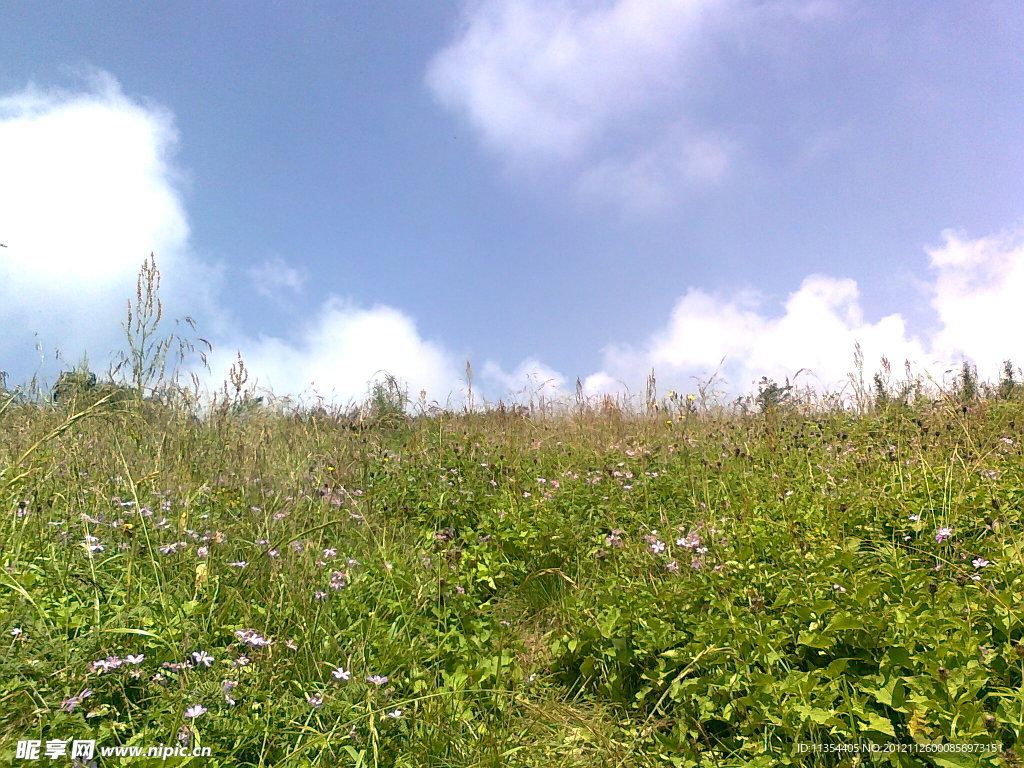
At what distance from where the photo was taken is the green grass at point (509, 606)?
2.17 metres

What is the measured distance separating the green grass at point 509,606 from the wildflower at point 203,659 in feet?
0.14

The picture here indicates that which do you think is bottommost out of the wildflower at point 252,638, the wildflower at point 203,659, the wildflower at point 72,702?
the wildflower at point 72,702

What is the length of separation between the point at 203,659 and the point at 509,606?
5.94 feet

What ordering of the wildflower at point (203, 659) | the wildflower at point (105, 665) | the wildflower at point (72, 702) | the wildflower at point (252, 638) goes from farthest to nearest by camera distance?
the wildflower at point (252, 638), the wildflower at point (203, 659), the wildflower at point (105, 665), the wildflower at point (72, 702)

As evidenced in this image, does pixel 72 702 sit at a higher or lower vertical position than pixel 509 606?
lower

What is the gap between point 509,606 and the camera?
365cm

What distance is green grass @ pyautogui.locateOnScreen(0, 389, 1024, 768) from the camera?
217 cm

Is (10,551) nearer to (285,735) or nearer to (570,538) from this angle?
(285,735)

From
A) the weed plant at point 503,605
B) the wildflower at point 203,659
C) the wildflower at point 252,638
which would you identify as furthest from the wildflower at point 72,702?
the wildflower at point 252,638

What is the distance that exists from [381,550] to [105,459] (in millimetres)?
2092

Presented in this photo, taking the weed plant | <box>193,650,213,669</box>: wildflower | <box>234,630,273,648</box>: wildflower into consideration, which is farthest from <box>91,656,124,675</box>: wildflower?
<box>234,630,273,648</box>: wildflower

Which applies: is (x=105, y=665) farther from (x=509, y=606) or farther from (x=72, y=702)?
(x=509, y=606)

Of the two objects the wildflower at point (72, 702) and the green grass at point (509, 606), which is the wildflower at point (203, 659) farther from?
the wildflower at point (72, 702)

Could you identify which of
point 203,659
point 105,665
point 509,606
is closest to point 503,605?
point 509,606
